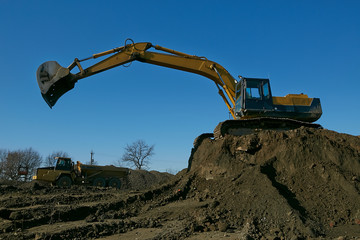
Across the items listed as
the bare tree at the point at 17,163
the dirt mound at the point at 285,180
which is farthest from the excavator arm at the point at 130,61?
the bare tree at the point at 17,163

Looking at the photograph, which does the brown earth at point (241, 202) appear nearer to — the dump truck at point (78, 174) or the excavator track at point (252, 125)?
the excavator track at point (252, 125)

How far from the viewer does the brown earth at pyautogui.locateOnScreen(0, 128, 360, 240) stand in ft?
24.8

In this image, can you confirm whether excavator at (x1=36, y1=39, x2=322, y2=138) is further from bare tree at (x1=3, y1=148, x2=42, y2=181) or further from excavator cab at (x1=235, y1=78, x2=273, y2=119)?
bare tree at (x1=3, y1=148, x2=42, y2=181)

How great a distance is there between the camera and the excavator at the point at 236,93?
12.5 m

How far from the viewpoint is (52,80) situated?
11.5m

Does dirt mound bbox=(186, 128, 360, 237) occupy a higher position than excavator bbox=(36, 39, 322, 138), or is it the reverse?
excavator bbox=(36, 39, 322, 138)

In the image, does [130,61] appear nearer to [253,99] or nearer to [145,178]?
[253,99]

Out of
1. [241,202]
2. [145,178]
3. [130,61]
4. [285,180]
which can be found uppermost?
[130,61]

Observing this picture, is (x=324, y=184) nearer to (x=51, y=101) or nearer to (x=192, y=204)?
(x=192, y=204)

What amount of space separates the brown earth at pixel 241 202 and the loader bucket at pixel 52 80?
396 cm

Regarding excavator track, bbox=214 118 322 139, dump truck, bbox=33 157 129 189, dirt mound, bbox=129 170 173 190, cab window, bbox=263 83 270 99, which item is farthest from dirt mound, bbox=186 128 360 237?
dirt mound, bbox=129 170 173 190

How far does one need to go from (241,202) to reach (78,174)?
54.4 feet

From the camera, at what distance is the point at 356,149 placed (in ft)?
36.6

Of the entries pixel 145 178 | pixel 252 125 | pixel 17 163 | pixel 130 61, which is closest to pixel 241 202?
pixel 252 125
